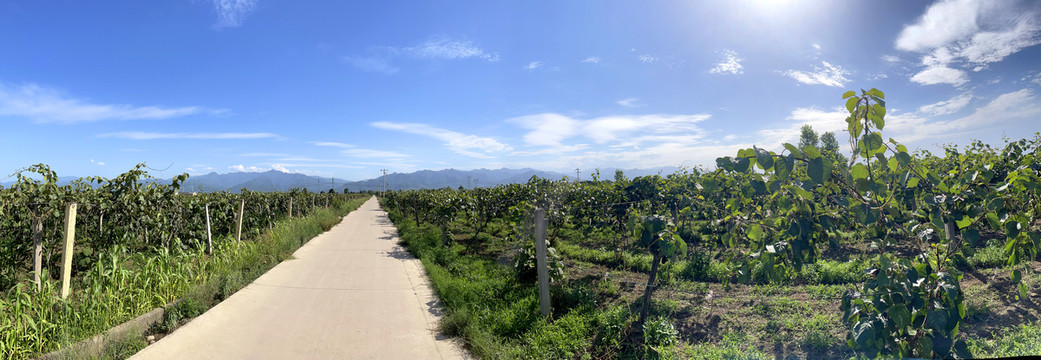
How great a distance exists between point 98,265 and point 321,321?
7.59 ft

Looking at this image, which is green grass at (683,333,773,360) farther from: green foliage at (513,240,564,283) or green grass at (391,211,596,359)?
green foliage at (513,240,564,283)

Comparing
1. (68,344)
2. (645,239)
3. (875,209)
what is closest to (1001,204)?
(875,209)

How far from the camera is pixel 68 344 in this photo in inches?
131

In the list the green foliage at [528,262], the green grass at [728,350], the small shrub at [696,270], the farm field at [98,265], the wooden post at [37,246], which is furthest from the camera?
the small shrub at [696,270]

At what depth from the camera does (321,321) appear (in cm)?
454

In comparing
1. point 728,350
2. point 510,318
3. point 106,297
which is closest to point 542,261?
point 510,318

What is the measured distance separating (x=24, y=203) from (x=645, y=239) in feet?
20.4

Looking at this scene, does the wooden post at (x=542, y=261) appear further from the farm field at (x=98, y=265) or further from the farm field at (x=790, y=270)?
the farm field at (x=98, y=265)

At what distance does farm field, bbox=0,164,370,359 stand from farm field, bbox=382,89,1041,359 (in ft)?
9.87

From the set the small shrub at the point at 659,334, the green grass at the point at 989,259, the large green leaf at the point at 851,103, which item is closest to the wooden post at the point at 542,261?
the small shrub at the point at 659,334

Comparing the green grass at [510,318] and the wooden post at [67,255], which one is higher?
the wooden post at [67,255]

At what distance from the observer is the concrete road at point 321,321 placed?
147 inches

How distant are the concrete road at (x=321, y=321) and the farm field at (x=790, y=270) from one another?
1.35 ft

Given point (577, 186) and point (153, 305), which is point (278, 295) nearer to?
point (153, 305)
